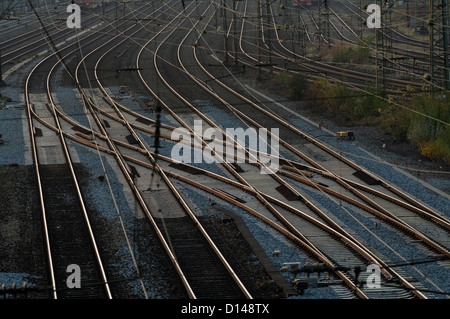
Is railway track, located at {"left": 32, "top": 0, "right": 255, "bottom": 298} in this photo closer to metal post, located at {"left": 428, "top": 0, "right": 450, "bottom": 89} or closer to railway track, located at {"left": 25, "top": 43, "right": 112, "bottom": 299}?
railway track, located at {"left": 25, "top": 43, "right": 112, "bottom": 299}

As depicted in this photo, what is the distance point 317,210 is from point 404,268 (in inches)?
140

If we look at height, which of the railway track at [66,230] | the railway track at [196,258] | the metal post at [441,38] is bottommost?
the railway track at [196,258]

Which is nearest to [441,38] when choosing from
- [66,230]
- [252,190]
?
[252,190]

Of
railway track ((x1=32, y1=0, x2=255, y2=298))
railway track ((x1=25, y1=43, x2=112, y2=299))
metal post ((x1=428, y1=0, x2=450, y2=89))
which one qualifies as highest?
metal post ((x1=428, y1=0, x2=450, y2=89))

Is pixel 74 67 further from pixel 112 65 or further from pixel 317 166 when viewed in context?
pixel 317 166

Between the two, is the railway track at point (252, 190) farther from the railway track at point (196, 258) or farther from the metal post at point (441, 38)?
the metal post at point (441, 38)

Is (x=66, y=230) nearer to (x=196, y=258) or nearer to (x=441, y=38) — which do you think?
(x=196, y=258)

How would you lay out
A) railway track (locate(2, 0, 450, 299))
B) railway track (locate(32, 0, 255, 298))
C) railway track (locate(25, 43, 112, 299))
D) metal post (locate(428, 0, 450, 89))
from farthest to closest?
metal post (locate(428, 0, 450, 89)), railway track (locate(2, 0, 450, 299)), railway track (locate(25, 43, 112, 299)), railway track (locate(32, 0, 255, 298))

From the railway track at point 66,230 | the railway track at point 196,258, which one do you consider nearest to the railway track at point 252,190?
the railway track at point 196,258

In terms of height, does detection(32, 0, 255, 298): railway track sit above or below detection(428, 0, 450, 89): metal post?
below

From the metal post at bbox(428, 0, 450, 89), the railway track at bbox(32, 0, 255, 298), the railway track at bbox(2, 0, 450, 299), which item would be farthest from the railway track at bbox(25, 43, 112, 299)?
the metal post at bbox(428, 0, 450, 89)

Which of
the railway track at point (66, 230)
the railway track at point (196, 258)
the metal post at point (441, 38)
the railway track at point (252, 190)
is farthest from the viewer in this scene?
the metal post at point (441, 38)
